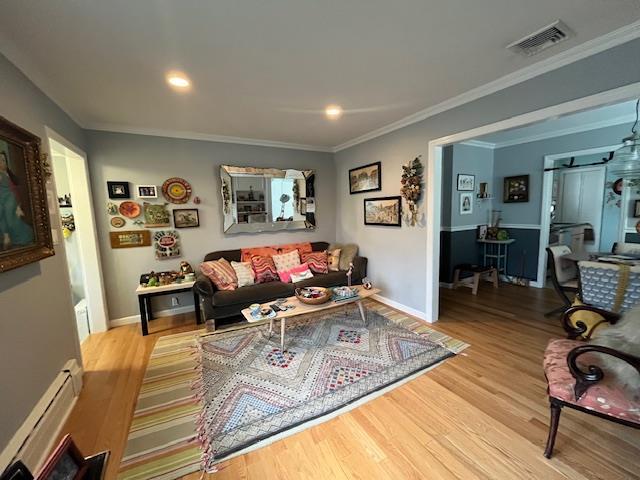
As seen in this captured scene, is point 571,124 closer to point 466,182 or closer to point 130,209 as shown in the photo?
point 466,182

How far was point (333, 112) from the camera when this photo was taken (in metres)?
2.91

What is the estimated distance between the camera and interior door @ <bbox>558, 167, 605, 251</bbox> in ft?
14.6

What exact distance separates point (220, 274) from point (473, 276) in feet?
13.0

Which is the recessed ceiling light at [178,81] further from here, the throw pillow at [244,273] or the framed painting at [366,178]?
the framed painting at [366,178]

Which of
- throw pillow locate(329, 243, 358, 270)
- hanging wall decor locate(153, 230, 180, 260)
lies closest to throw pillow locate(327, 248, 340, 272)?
throw pillow locate(329, 243, 358, 270)

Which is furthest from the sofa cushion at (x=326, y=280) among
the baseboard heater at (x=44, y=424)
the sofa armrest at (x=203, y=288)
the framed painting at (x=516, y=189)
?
the framed painting at (x=516, y=189)

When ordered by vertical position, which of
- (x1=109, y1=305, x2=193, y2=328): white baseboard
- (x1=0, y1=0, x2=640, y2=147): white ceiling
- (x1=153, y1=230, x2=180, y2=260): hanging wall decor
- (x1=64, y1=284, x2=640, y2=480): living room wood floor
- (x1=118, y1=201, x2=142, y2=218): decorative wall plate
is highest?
(x1=0, y1=0, x2=640, y2=147): white ceiling

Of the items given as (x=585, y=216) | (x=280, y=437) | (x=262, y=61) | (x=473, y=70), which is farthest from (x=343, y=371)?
(x=585, y=216)

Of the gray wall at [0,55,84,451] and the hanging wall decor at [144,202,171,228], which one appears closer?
the gray wall at [0,55,84,451]

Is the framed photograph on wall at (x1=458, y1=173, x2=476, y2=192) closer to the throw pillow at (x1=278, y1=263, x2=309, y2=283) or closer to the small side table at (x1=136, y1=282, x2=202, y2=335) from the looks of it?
the throw pillow at (x1=278, y1=263, x2=309, y2=283)

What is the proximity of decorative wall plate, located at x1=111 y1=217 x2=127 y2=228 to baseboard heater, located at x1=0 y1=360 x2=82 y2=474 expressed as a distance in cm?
173

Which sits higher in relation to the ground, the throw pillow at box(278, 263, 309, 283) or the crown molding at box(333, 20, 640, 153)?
the crown molding at box(333, 20, 640, 153)

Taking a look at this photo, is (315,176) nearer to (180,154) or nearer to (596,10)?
(180,154)

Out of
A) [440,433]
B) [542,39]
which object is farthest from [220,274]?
[542,39]
